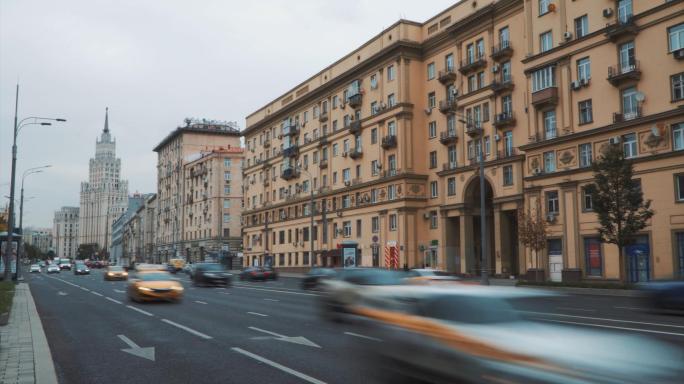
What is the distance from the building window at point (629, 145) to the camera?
34.6 meters

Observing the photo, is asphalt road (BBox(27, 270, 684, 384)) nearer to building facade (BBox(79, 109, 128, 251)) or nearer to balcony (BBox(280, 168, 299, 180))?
balcony (BBox(280, 168, 299, 180))

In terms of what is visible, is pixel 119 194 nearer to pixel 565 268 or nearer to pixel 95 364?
pixel 565 268

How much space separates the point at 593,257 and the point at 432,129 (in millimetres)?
20507

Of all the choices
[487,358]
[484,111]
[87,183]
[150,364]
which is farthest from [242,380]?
[87,183]

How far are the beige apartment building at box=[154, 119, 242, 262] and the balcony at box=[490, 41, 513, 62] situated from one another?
7086 cm

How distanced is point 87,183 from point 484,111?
572 ft

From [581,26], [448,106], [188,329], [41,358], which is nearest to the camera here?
[41,358]

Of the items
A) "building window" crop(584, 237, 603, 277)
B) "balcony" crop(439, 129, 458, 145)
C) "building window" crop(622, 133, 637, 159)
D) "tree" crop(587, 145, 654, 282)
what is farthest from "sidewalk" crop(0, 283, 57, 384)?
"balcony" crop(439, 129, 458, 145)

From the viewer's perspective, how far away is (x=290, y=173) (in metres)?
71.8

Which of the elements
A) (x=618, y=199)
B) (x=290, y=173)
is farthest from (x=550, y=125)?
(x=290, y=173)

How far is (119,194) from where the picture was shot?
199750mm

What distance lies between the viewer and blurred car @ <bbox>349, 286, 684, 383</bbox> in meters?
5.01

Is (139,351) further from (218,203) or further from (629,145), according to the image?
(218,203)

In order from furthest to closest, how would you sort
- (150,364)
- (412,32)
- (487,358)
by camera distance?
(412,32)
(150,364)
(487,358)
